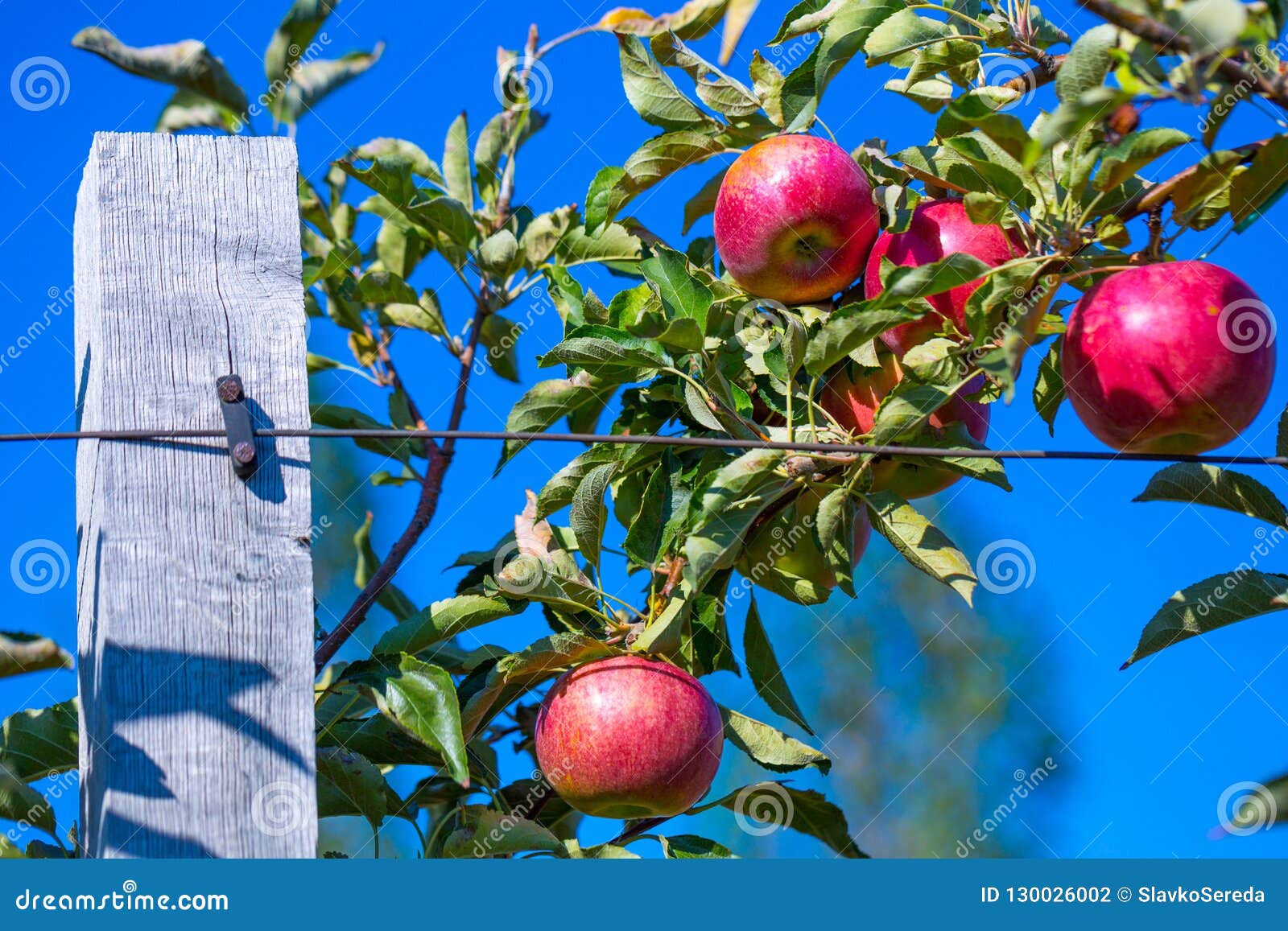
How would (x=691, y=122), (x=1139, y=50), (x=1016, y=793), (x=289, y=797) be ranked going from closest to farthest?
(x=289, y=797) < (x=1139, y=50) < (x=691, y=122) < (x=1016, y=793)

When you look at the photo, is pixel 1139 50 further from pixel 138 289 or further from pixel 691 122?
pixel 138 289

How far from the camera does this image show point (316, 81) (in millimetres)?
2398

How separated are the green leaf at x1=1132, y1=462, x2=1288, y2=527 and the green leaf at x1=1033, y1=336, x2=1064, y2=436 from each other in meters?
0.14

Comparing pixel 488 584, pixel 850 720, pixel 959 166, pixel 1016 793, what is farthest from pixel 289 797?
pixel 850 720

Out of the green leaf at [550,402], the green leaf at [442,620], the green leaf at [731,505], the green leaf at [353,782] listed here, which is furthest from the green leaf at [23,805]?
the green leaf at [731,505]

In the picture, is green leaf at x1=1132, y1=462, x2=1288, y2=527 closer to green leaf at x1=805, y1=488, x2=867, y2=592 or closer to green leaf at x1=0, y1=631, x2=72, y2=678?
green leaf at x1=805, y1=488, x2=867, y2=592

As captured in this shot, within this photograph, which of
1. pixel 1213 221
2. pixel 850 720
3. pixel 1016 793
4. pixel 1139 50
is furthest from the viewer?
pixel 850 720

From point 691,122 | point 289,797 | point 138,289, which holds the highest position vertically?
point 691,122

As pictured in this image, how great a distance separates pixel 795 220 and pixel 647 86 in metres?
0.28

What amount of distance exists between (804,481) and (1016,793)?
165cm

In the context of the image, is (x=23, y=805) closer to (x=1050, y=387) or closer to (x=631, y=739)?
(x=631, y=739)

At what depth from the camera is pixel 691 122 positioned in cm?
175
